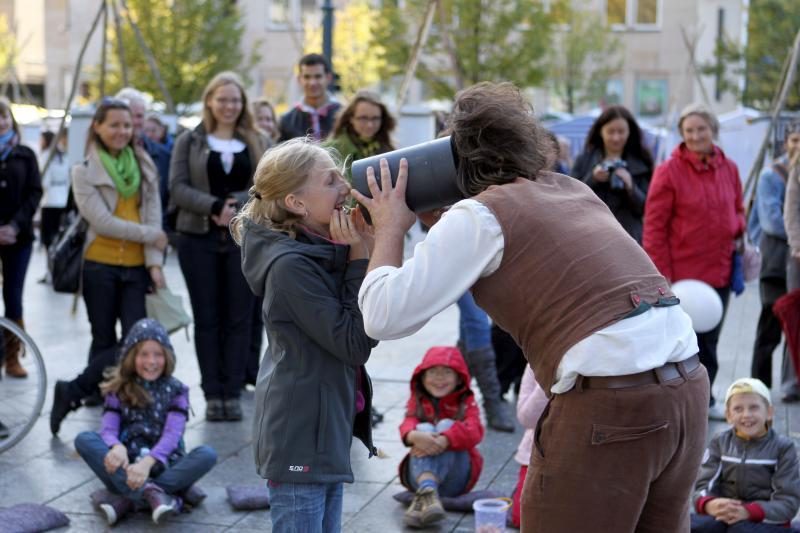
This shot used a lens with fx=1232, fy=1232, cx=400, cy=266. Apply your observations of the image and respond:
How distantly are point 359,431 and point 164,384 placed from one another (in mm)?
2199

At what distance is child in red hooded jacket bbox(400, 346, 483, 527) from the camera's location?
5523 mm

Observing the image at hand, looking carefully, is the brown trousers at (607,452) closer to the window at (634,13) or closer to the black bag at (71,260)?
the black bag at (71,260)

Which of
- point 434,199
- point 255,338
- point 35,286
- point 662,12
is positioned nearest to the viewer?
point 434,199

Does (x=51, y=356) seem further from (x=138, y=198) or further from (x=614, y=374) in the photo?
(x=614, y=374)

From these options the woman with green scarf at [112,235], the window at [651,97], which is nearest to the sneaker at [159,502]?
the woman with green scarf at [112,235]

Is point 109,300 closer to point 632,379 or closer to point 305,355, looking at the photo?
point 305,355

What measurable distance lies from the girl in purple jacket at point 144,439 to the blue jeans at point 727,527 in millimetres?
2148

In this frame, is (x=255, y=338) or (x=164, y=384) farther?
(x=255, y=338)

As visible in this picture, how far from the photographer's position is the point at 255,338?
8234 mm

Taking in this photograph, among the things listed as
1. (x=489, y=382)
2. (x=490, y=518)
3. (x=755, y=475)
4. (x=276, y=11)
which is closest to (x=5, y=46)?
(x=276, y=11)

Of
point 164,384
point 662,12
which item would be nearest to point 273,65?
point 662,12

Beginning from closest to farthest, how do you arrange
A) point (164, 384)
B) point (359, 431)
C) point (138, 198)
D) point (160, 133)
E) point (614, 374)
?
point (614, 374) < point (359, 431) < point (164, 384) < point (138, 198) < point (160, 133)

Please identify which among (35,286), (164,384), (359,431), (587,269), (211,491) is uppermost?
(587,269)

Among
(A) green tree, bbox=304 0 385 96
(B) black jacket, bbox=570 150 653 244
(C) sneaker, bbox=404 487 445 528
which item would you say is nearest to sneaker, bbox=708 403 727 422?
(B) black jacket, bbox=570 150 653 244
